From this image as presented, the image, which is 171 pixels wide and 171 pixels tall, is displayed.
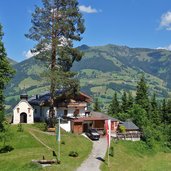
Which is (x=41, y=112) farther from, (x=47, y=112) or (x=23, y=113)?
(x=23, y=113)

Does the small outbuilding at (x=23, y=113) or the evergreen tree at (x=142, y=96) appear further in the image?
the evergreen tree at (x=142, y=96)

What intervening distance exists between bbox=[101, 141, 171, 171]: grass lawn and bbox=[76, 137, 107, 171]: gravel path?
1242 millimetres

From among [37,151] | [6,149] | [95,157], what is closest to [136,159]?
[95,157]

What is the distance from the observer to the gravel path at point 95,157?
1840 inches

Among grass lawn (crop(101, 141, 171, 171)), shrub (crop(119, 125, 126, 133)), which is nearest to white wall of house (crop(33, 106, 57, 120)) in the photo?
shrub (crop(119, 125, 126, 133))

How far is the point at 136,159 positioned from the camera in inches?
2450

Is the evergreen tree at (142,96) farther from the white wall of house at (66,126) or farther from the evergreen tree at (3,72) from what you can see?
the evergreen tree at (3,72)

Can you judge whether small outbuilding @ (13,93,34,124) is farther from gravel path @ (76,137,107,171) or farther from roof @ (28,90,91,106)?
gravel path @ (76,137,107,171)

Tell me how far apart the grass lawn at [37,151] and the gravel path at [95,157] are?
30.1 inches

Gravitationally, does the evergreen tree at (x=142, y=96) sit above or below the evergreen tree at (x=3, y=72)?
below

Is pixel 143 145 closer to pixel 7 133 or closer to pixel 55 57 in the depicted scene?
pixel 55 57

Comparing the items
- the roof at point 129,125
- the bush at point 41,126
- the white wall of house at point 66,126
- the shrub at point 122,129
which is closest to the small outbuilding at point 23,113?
the bush at point 41,126

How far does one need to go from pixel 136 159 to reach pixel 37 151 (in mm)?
18017

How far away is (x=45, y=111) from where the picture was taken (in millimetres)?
79500
